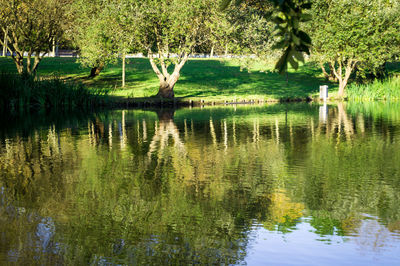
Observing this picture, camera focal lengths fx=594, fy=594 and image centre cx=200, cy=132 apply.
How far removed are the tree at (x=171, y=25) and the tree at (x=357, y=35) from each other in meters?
11.2

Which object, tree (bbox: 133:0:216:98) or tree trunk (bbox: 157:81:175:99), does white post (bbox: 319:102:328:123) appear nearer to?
tree (bbox: 133:0:216:98)

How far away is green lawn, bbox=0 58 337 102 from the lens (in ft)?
168

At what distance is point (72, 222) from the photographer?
35.9ft

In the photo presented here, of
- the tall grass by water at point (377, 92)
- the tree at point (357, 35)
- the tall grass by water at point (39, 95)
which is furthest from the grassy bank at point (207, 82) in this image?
the tall grass by water at point (39, 95)

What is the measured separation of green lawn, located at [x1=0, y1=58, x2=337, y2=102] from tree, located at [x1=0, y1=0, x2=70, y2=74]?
9.90ft

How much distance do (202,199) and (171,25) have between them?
31341 mm

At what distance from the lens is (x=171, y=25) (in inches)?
1674

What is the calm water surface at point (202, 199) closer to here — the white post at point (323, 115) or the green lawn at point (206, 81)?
the white post at point (323, 115)

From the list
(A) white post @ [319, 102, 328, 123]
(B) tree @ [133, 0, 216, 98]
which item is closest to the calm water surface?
(A) white post @ [319, 102, 328, 123]

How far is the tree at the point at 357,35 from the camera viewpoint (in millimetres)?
47812

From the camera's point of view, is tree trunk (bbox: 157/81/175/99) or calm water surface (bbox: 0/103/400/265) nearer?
calm water surface (bbox: 0/103/400/265)

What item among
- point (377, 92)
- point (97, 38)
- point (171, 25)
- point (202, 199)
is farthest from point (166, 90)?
point (202, 199)

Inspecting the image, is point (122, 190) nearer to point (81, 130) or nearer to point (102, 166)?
point (102, 166)

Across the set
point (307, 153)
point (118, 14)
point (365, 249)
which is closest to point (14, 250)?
point (365, 249)
